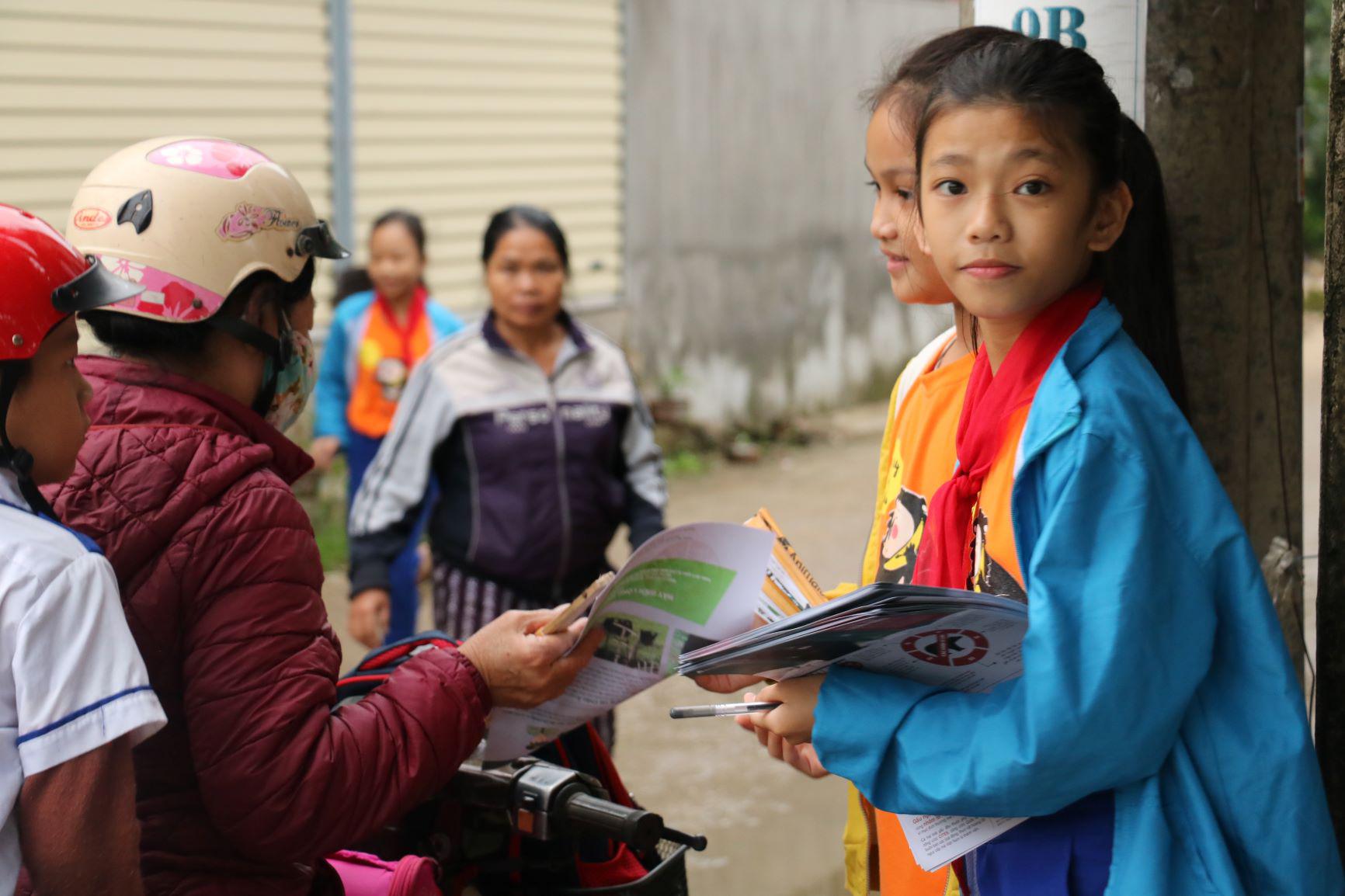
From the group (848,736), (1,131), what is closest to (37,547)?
(848,736)

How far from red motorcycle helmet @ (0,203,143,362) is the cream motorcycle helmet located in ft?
0.96

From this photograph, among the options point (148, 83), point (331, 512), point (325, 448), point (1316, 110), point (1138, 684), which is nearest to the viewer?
point (1138, 684)

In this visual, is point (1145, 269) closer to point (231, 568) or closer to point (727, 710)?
point (727, 710)

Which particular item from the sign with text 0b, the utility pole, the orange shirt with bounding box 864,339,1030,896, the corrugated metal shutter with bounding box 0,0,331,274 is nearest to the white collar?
the orange shirt with bounding box 864,339,1030,896

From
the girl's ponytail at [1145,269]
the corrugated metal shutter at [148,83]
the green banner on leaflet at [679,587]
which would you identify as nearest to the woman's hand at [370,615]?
the green banner on leaflet at [679,587]

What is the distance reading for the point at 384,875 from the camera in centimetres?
222

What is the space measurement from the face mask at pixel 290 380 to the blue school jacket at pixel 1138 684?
1.13 metres

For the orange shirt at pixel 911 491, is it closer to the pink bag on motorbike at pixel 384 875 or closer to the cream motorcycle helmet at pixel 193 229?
the pink bag on motorbike at pixel 384 875

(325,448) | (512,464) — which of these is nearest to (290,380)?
(512,464)

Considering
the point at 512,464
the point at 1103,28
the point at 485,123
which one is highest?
the point at 485,123

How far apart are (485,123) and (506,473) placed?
18.6 ft

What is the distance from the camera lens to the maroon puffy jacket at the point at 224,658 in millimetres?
1876

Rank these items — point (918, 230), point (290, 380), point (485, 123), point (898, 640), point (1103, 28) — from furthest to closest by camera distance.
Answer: point (485, 123)
point (1103, 28)
point (290, 380)
point (918, 230)
point (898, 640)

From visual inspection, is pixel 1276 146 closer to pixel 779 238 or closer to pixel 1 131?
pixel 1 131
